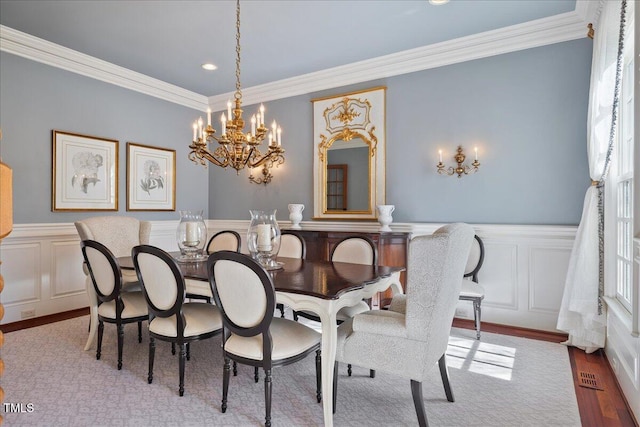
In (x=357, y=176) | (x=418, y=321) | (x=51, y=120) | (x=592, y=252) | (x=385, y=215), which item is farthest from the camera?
(x=357, y=176)

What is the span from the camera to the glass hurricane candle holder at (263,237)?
2.72 m

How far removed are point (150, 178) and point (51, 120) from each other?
4.20ft

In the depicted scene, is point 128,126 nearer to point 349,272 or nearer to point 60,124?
point 60,124

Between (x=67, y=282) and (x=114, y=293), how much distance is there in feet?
6.42

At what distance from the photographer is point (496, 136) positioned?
3.87 m

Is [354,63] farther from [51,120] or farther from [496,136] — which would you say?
[51,120]

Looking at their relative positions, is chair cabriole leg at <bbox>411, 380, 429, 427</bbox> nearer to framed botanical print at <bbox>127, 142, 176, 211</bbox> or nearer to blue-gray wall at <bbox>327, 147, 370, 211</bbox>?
blue-gray wall at <bbox>327, 147, 370, 211</bbox>

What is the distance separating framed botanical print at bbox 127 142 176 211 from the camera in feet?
16.0

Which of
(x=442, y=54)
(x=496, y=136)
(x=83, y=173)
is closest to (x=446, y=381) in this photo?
(x=496, y=136)

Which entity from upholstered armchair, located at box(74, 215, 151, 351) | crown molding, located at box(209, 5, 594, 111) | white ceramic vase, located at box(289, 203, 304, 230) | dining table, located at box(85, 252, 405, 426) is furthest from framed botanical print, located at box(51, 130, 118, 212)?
white ceramic vase, located at box(289, 203, 304, 230)

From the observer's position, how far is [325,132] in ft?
16.1

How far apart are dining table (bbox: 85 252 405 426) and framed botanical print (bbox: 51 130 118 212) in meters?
1.86

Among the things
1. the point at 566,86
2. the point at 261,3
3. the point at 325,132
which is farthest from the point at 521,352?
the point at 261,3

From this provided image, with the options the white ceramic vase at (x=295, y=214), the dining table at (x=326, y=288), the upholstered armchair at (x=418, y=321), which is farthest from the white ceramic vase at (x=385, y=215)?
the upholstered armchair at (x=418, y=321)
